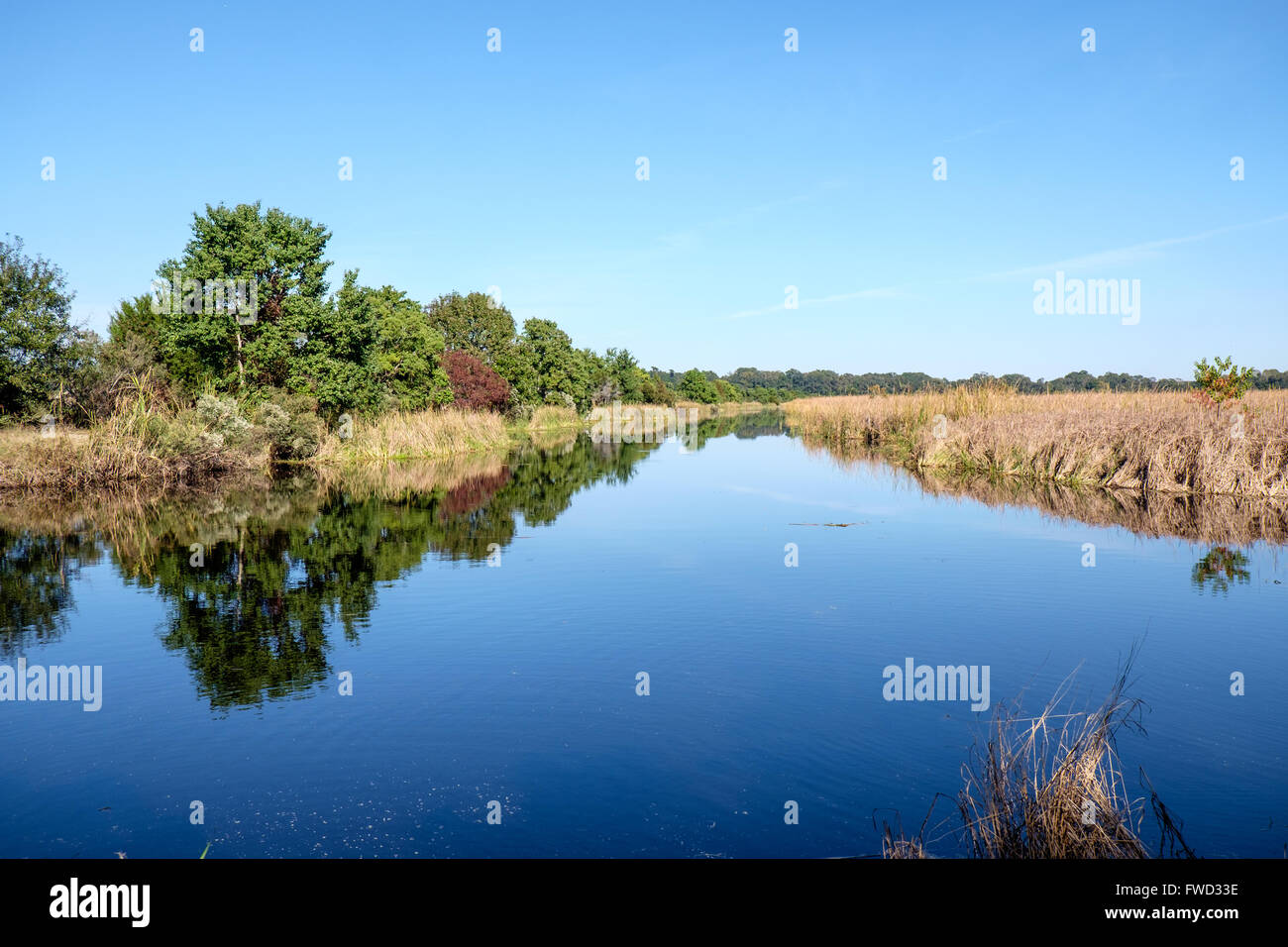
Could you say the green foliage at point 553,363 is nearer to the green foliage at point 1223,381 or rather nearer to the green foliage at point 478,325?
the green foliage at point 478,325

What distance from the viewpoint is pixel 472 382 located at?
44.3 metres

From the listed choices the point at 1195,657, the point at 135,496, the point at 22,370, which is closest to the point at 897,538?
the point at 1195,657

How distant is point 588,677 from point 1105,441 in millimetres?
18971

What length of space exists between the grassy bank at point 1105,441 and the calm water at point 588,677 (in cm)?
583

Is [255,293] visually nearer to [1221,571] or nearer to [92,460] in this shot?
[92,460]

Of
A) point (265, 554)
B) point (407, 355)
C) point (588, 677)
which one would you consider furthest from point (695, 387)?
point (588, 677)

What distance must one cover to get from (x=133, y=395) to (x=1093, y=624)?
28003 millimetres

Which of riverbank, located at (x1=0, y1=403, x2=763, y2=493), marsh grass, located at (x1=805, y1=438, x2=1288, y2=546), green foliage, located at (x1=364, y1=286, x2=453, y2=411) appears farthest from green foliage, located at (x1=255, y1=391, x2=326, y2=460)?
marsh grass, located at (x1=805, y1=438, x2=1288, y2=546)

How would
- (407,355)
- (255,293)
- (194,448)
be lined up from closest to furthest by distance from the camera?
(194,448) → (255,293) → (407,355)

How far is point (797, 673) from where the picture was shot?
312 inches

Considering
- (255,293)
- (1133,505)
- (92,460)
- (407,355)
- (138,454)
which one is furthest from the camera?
(407,355)

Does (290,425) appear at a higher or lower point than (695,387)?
lower

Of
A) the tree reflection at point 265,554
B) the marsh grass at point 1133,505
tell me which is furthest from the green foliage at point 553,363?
the marsh grass at point 1133,505
